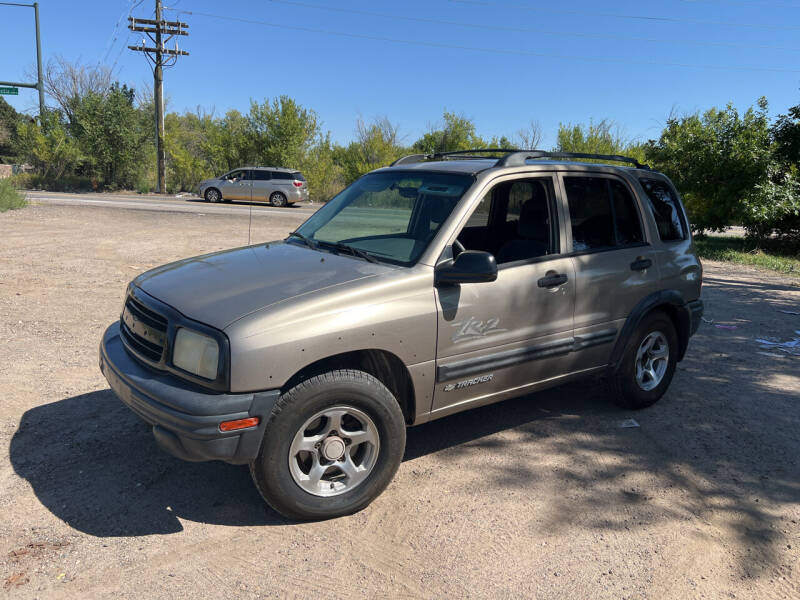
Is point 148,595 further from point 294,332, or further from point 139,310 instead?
point 139,310

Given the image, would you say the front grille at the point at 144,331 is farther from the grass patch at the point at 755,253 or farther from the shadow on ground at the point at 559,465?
the grass patch at the point at 755,253

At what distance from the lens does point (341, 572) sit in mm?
2957

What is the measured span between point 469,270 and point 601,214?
5.40ft

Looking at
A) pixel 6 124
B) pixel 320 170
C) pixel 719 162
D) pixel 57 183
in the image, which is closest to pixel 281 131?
pixel 320 170

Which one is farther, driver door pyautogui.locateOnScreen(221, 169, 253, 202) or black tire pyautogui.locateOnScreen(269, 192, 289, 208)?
black tire pyautogui.locateOnScreen(269, 192, 289, 208)

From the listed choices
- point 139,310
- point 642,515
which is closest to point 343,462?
point 139,310

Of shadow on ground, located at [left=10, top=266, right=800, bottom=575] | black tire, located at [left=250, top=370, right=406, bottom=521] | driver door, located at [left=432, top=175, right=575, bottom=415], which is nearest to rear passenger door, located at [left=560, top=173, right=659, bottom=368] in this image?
driver door, located at [left=432, top=175, right=575, bottom=415]

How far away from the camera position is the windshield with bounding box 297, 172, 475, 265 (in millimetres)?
3889

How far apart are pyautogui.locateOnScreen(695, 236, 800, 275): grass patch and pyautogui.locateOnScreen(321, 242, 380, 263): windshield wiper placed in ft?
39.3

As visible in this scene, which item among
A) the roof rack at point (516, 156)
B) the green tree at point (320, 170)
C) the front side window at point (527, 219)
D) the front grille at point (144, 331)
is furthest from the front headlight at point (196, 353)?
the green tree at point (320, 170)

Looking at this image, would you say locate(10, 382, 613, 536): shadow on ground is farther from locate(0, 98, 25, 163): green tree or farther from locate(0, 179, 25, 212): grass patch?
locate(0, 98, 25, 163): green tree

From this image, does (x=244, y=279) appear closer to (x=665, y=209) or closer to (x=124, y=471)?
(x=124, y=471)

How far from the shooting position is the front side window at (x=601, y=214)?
174 inches

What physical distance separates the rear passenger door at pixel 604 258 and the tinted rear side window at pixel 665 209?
24cm
